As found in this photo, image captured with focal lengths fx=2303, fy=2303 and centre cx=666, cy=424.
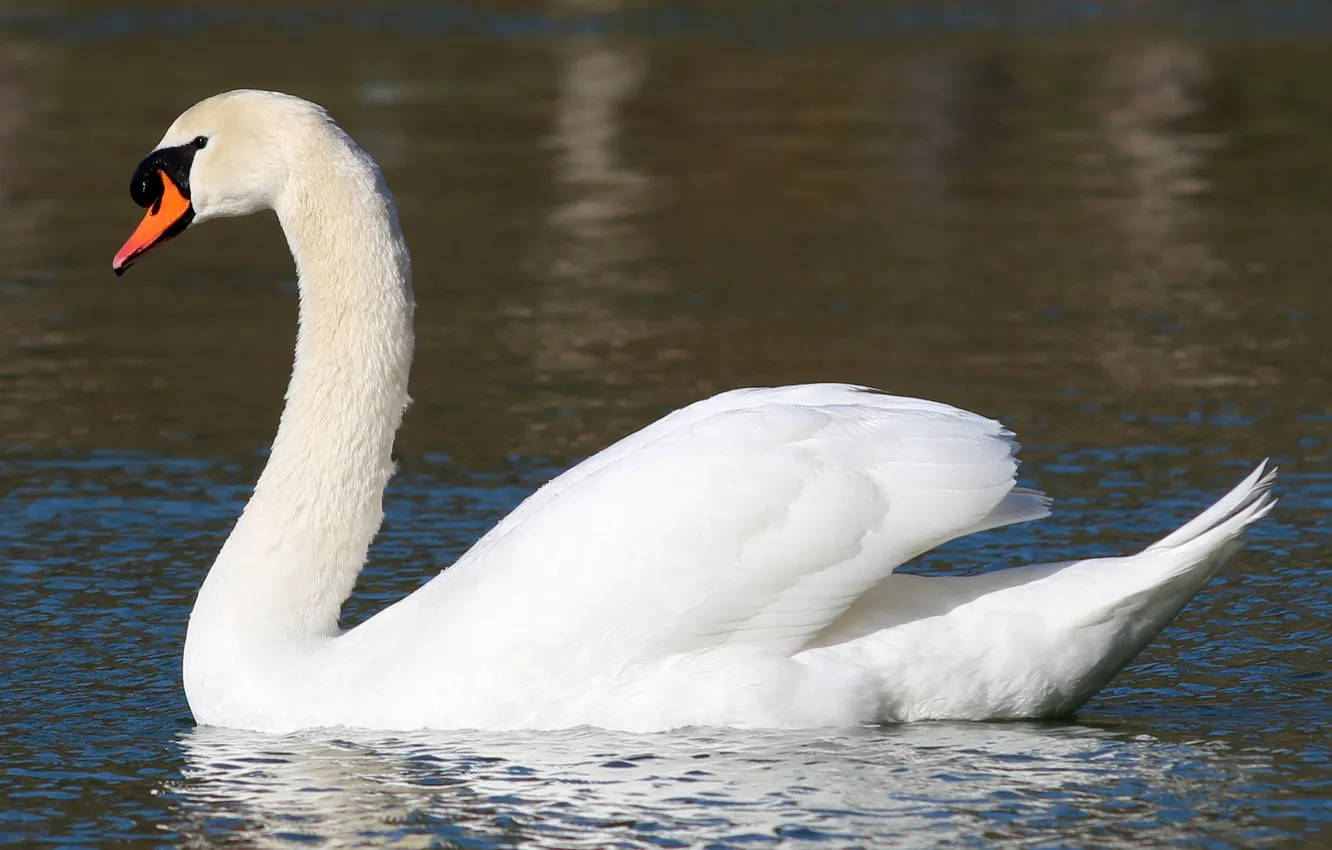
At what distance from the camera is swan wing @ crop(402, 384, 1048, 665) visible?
6.23 metres

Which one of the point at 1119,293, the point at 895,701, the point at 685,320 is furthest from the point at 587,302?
the point at 895,701

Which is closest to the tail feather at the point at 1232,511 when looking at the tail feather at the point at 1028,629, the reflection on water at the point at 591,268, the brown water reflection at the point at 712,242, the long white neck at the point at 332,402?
the tail feather at the point at 1028,629

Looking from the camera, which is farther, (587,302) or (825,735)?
(587,302)

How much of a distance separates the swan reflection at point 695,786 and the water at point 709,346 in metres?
0.02

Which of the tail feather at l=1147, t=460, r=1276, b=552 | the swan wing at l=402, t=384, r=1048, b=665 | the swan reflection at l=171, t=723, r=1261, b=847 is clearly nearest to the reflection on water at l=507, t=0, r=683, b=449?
the swan wing at l=402, t=384, r=1048, b=665

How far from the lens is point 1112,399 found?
34.9 ft

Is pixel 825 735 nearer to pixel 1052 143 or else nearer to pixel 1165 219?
pixel 1165 219

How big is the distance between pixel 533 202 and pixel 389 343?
35.5 feet

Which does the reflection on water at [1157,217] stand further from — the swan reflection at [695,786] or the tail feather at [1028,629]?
the swan reflection at [695,786]

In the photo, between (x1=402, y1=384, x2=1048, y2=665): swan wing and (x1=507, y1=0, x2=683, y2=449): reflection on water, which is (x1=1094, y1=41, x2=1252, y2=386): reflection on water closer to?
(x1=507, y1=0, x2=683, y2=449): reflection on water

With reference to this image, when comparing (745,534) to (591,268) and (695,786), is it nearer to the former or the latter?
(695,786)

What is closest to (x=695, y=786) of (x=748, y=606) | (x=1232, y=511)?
(x=748, y=606)

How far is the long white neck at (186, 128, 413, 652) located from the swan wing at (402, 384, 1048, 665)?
0.77 metres

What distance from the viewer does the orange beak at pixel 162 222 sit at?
705cm
